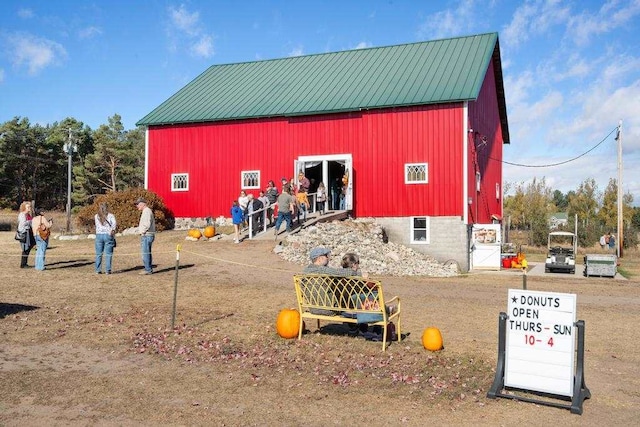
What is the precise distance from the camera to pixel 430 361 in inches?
298

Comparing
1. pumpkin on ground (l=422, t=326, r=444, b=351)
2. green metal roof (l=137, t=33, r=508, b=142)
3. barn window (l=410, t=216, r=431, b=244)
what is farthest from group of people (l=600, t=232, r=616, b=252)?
pumpkin on ground (l=422, t=326, r=444, b=351)

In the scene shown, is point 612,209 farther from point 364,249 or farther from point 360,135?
point 364,249

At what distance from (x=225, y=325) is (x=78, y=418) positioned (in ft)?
14.0

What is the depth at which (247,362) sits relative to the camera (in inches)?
298

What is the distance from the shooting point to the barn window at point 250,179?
27.0 meters

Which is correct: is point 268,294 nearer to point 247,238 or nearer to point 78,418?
point 78,418

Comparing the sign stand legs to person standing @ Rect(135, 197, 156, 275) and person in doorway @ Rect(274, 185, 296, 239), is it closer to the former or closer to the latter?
person standing @ Rect(135, 197, 156, 275)

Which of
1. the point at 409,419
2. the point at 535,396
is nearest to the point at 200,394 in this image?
the point at 409,419

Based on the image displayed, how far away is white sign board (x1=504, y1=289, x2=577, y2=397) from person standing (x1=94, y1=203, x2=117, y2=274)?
429 inches

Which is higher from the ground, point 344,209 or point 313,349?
point 344,209

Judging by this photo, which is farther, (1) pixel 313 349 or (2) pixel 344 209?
(2) pixel 344 209

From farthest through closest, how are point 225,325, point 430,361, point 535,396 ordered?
point 225,325 < point 430,361 < point 535,396

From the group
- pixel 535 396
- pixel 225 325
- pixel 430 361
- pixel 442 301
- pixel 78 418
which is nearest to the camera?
pixel 78 418

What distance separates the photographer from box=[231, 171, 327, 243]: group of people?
2103 centimetres
